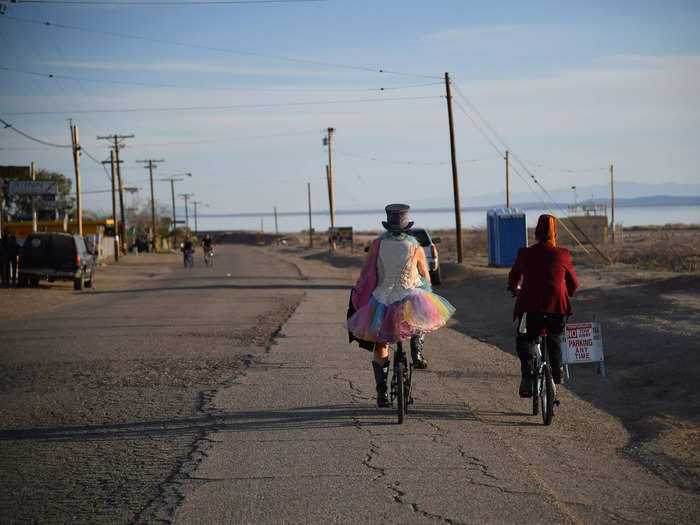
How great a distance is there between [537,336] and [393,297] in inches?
58.0

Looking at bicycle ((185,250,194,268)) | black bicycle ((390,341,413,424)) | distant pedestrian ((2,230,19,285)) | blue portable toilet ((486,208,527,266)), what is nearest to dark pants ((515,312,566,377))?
black bicycle ((390,341,413,424))

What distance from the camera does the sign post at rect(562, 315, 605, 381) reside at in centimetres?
982

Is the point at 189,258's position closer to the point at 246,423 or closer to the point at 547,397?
the point at 246,423

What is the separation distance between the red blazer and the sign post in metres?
2.36

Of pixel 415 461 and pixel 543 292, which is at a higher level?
pixel 543 292

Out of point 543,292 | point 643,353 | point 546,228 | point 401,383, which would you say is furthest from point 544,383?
point 643,353

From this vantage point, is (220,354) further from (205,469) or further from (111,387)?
(205,469)

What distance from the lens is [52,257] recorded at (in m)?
28.6

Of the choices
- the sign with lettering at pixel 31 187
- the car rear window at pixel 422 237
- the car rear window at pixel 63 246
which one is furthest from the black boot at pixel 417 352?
the sign with lettering at pixel 31 187

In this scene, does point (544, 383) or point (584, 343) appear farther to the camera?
point (584, 343)

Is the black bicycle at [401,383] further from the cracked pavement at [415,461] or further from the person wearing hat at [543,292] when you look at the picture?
the person wearing hat at [543,292]

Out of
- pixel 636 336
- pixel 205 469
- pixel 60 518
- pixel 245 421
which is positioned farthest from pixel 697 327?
pixel 60 518

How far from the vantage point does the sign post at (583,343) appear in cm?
982

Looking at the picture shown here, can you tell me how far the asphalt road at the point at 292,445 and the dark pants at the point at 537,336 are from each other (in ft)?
1.91
